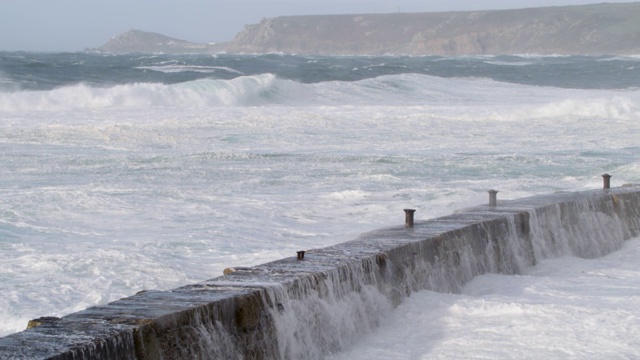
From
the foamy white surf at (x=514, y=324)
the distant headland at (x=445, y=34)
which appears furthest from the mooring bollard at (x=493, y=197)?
the distant headland at (x=445, y=34)

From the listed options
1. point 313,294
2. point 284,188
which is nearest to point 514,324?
point 313,294

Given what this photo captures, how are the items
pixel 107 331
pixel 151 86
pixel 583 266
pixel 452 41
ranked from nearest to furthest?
pixel 107 331 → pixel 583 266 → pixel 151 86 → pixel 452 41

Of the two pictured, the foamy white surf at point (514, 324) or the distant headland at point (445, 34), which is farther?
the distant headland at point (445, 34)

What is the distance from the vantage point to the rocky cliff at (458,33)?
14050cm

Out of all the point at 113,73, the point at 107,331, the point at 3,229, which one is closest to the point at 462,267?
the point at 107,331

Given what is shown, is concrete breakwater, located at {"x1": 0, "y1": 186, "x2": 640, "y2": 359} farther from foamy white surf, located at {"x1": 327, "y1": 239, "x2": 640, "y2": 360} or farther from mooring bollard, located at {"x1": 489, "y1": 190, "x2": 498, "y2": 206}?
foamy white surf, located at {"x1": 327, "y1": 239, "x2": 640, "y2": 360}

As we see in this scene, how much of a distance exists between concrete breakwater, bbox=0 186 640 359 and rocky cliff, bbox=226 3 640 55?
5045 inches

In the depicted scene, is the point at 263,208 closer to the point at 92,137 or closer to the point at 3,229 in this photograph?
the point at 3,229

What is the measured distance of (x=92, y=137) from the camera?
24781mm

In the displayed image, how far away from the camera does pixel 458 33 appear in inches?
6063

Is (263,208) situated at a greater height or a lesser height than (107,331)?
lesser

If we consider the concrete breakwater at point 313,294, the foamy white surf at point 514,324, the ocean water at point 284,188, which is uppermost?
the concrete breakwater at point 313,294

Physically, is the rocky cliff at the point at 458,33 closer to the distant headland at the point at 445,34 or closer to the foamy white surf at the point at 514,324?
the distant headland at the point at 445,34

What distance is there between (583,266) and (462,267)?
1.57 m
